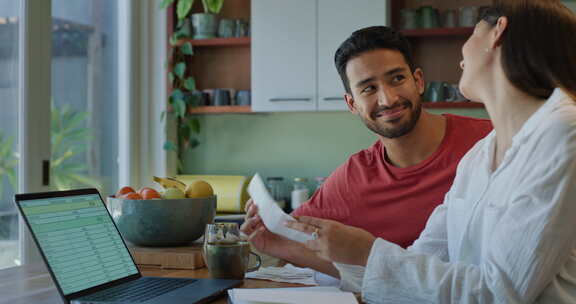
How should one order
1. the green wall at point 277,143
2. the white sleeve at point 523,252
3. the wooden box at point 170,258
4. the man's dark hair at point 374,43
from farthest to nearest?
1. the green wall at point 277,143
2. the man's dark hair at point 374,43
3. the wooden box at point 170,258
4. the white sleeve at point 523,252

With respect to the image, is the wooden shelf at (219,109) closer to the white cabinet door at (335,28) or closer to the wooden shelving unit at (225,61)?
the wooden shelving unit at (225,61)

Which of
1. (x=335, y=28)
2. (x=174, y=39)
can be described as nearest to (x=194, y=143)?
(x=174, y=39)

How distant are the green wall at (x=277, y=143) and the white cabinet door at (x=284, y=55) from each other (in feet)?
1.26

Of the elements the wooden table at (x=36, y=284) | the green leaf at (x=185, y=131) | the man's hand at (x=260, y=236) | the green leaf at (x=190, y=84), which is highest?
the green leaf at (x=190, y=84)

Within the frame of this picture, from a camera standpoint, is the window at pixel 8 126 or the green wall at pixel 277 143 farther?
the green wall at pixel 277 143

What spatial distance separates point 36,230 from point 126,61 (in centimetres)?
262

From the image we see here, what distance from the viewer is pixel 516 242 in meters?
1.04

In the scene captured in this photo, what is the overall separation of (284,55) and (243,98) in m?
0.41

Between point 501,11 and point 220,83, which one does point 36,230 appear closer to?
point 501,11

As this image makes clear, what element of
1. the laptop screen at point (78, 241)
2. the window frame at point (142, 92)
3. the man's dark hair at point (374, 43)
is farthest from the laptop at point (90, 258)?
the window frame at point (142, 92)

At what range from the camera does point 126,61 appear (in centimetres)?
365

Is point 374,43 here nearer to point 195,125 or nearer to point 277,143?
point 277,143

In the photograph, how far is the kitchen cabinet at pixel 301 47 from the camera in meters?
3.44

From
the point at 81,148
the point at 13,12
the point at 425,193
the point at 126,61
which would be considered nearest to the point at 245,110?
the point at 126,61
